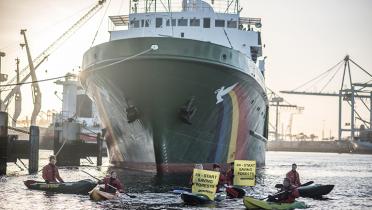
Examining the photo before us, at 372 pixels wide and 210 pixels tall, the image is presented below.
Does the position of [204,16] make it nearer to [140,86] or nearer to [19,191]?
[140,86]

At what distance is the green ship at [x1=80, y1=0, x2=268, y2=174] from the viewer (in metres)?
21.3

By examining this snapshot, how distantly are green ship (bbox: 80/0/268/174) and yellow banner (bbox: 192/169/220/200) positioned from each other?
16.3ft

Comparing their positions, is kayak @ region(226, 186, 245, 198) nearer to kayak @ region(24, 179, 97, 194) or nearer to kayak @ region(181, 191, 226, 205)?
kayak @ region(181, 191, 226, 205)

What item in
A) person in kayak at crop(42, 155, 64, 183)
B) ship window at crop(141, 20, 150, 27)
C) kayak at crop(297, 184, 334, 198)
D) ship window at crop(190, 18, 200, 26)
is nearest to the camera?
person in kayak at crop(42, 155, 64, 183)

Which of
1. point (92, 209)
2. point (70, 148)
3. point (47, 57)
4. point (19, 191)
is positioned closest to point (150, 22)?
point (70, 148)

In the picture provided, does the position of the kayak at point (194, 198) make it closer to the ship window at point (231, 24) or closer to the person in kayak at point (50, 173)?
the person in kayak at point (50, 173)

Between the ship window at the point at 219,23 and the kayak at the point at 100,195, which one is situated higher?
the ship window at the point at 219,23

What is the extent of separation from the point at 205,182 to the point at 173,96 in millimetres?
5549

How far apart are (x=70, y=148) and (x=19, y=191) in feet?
46.9

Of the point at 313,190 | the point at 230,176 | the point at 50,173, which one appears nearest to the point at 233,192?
the point at 230,176

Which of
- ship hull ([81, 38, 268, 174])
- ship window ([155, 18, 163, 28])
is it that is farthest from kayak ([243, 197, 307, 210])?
Answer: ship window ([155, 18, 163, 28])

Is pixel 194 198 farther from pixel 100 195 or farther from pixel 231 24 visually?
pixel 231 24

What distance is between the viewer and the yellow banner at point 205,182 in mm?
17319

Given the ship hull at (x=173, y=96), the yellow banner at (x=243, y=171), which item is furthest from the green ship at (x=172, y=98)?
the yellow banner at (x=243, y=171)
